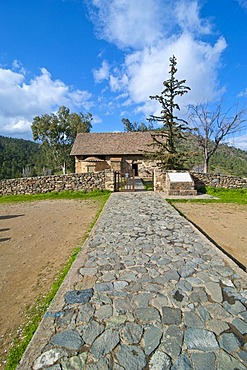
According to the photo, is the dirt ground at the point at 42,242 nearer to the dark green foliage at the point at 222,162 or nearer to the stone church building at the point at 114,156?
the stone church building at the point at 114,156

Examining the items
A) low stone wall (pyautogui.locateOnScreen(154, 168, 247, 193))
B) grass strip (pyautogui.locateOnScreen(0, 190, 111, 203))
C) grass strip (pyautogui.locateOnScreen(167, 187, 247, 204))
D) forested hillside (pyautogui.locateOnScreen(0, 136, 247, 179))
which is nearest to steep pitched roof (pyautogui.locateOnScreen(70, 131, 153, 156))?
low stone wall (pyautogui.locateOnScreen(154, 168, 247, 193))

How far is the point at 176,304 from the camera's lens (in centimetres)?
255

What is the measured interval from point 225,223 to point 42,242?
573 cm

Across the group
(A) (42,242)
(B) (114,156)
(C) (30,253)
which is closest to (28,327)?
(C) (30,253)

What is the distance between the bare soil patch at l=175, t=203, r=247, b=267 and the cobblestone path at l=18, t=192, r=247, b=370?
113cm

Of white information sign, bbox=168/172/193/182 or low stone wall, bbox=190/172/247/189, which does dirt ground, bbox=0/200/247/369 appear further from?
low stone wall, bbox=190/172/247/189

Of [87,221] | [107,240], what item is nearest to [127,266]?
[107,240]

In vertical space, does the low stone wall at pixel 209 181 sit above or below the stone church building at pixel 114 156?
below

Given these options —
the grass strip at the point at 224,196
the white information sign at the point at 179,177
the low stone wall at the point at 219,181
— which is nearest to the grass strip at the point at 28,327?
the grass strip at the point at 224,196

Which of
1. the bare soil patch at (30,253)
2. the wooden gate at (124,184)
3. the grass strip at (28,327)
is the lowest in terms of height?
the bare soil patch at (30,253)

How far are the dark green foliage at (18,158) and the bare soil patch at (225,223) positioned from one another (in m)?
47.9

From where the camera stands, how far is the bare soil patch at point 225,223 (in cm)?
498

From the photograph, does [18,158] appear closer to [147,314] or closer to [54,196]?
[54,196]

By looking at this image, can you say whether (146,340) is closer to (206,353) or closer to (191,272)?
(206,353)
